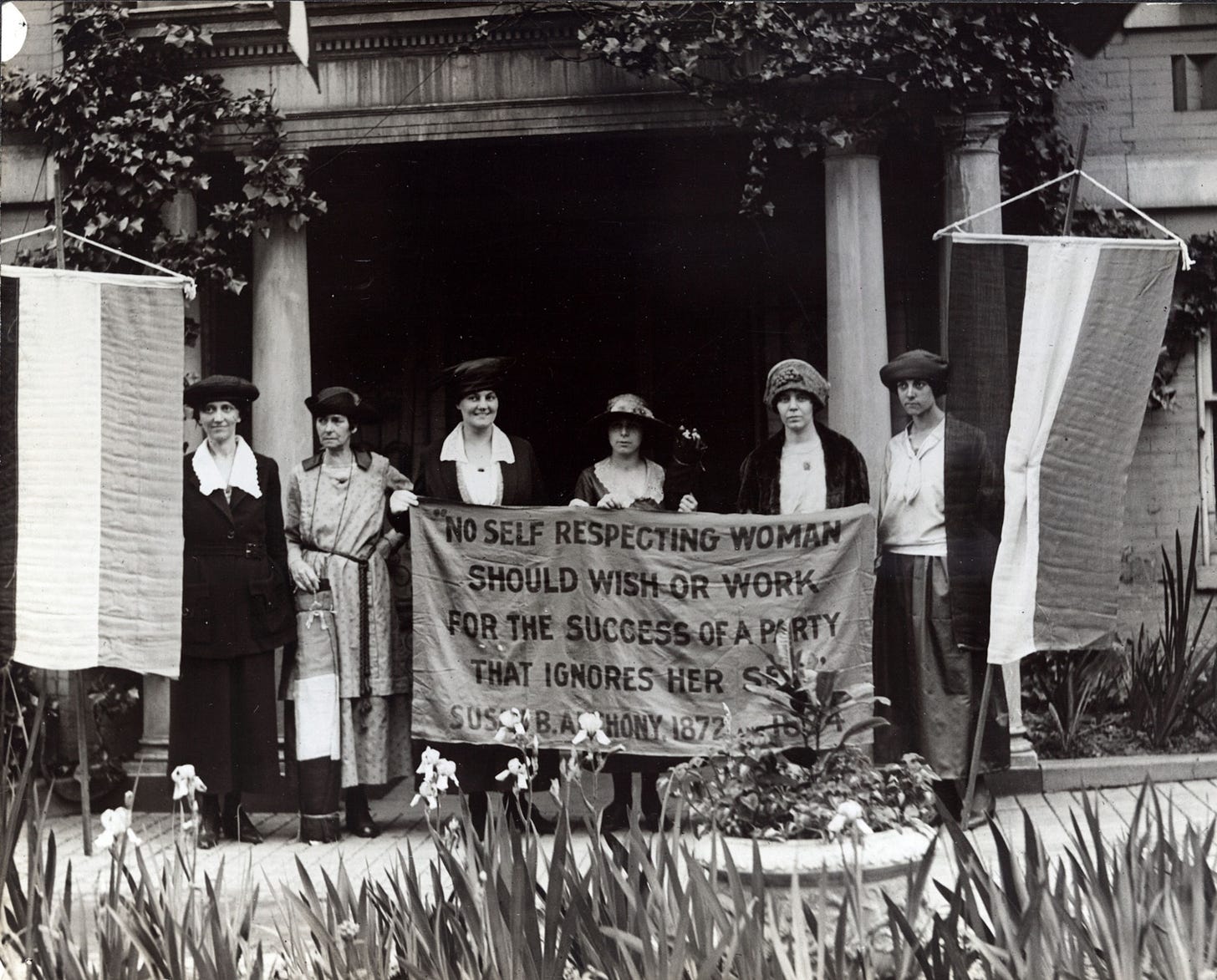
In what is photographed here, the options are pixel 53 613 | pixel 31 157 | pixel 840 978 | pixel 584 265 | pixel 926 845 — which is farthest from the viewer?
pixel 584 265

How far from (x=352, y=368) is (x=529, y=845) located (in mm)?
2921

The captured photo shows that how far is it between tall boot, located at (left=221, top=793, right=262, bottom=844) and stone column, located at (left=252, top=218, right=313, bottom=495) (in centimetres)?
129

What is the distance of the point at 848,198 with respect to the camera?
230 inches

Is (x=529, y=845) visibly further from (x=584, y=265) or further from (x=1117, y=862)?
(x=584, y=265)

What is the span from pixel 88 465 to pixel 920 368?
317cm

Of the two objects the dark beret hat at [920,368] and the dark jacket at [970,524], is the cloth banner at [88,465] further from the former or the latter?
the dark jacket at [970,524]

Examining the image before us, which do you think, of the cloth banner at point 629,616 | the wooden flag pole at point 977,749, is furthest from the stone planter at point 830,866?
the cloth banner at point 629,616

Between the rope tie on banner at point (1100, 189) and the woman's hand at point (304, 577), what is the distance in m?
2.84

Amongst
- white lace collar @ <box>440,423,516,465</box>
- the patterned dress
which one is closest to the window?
white lace collar @ <box>440,423,516,465</box>

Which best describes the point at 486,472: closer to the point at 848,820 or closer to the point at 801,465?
the point at 801,465

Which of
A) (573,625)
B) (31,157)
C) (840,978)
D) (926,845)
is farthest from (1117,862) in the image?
(31,157)

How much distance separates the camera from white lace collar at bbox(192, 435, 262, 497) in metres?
5.45

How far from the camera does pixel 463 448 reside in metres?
5.55

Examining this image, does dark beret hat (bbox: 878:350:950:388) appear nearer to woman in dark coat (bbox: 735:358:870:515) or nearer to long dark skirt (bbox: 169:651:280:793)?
woman in dark coat (bbox: 735:358:870:515)
